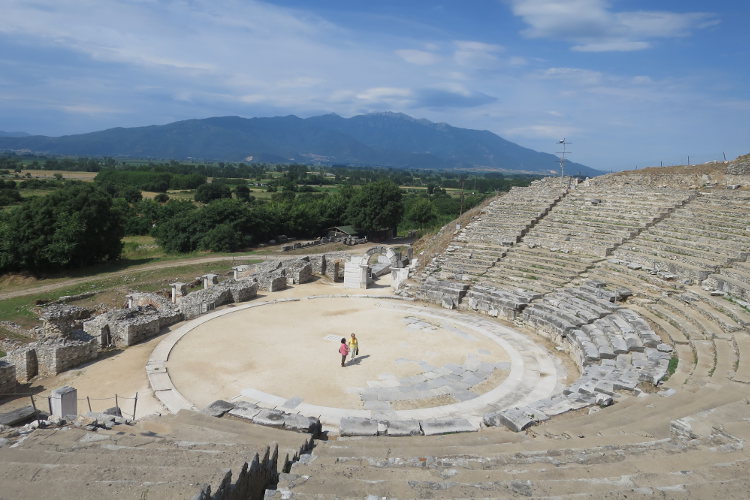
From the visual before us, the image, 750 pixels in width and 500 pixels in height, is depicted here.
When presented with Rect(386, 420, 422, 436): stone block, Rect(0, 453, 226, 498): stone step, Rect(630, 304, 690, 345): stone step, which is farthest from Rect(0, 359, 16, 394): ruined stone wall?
Rect(630, 304, 690, 345): stone step

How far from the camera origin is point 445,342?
16031 millimetres

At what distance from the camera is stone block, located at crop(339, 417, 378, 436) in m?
9.52

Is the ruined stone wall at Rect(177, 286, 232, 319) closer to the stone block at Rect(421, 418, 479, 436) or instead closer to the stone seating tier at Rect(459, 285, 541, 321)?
the stone seating tier at Rect(459, 285, 541, 321)

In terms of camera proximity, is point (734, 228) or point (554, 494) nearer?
point (554, 494)

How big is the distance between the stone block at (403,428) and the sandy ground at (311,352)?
1.73 m

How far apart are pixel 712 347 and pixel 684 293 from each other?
→ 452 centimetres

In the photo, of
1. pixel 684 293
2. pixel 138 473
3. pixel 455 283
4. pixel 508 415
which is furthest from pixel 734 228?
pixel 138 473

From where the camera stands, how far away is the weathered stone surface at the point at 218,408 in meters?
10.2

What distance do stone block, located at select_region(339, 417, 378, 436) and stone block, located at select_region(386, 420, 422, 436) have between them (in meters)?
0.32

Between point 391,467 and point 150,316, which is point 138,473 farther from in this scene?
point 150,316

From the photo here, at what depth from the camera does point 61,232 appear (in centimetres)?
3353

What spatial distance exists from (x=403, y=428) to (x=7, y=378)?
10104mm

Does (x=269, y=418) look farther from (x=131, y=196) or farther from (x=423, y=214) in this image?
(x=131, y=196)

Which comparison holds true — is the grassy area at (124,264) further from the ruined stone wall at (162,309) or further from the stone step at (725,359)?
the stone step at (725,359)
